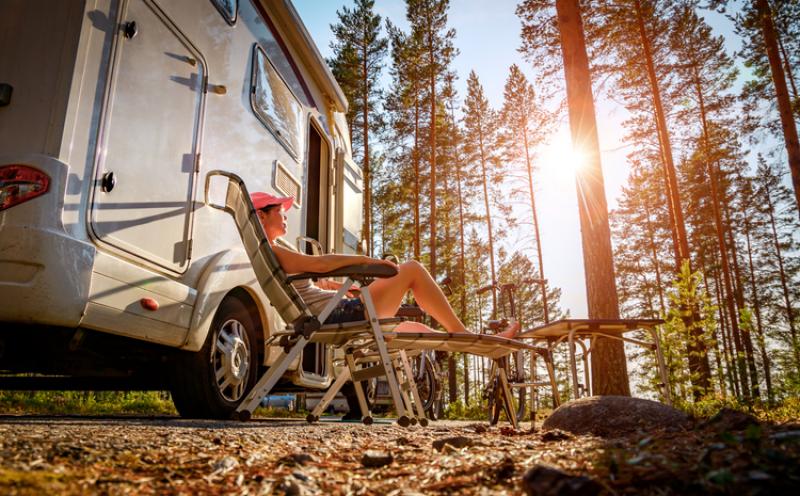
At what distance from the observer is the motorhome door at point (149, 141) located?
101 inches

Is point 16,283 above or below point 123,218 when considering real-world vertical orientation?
below

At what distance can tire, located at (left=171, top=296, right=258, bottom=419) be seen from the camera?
3.24 meters

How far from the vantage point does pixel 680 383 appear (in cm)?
713

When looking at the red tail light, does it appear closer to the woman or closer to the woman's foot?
the woman

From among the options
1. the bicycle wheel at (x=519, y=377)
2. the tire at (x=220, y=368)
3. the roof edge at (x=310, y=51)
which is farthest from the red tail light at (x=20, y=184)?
the bicycle wheel at (x=519, y=377)

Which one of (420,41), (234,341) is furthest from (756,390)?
(420,41)

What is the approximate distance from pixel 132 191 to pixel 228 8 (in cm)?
173

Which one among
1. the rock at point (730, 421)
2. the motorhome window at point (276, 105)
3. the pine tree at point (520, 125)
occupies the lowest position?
the rock at point (730, 421)

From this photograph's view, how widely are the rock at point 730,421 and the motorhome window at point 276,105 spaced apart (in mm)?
3450

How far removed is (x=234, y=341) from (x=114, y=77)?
1.77 m

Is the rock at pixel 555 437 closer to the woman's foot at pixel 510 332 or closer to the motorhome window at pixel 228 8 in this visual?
the woman's foot at pixel 510 332

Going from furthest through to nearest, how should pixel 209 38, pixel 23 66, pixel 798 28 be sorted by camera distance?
pixel 798 28, pixel 209 38, pixel 23 66

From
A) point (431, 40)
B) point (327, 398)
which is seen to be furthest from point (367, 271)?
point (431, 40)

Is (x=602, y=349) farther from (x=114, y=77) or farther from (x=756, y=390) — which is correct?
(x=114, y=77)
